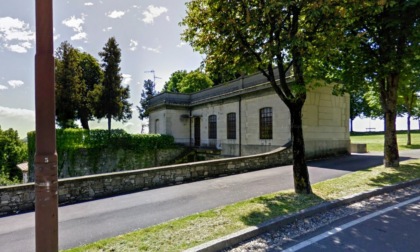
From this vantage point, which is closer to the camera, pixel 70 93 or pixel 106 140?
pixel 106 140

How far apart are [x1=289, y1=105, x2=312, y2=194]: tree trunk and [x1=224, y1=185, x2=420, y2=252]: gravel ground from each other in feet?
3.56

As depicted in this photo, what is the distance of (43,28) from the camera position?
2.64 meters

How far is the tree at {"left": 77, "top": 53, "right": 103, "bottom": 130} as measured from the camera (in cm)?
2834

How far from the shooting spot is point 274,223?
466cm

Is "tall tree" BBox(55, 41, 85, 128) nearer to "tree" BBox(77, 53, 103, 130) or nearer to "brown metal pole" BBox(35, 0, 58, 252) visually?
"tree" BBox(77, 53, 103, 130)

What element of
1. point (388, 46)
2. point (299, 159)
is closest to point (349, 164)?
point (388, 46)

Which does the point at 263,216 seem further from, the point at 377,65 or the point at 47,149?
the point at 377,65

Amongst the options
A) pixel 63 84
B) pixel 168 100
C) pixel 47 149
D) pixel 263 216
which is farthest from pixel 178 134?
pixel 47 149

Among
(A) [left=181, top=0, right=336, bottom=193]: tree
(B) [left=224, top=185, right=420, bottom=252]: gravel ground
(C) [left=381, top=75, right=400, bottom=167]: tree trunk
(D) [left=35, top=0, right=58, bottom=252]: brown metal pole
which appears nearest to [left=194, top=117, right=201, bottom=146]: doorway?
(C) [left=381, top=75, right=400, bottom=167]: tree trunk

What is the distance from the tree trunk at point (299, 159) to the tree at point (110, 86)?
24436 mm

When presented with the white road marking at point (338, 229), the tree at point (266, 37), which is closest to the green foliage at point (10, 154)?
the tree at point (266, 37)

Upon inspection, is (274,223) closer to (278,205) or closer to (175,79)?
(278,205)

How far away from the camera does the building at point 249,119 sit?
15.5 meters

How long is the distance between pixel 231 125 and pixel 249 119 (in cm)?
261
